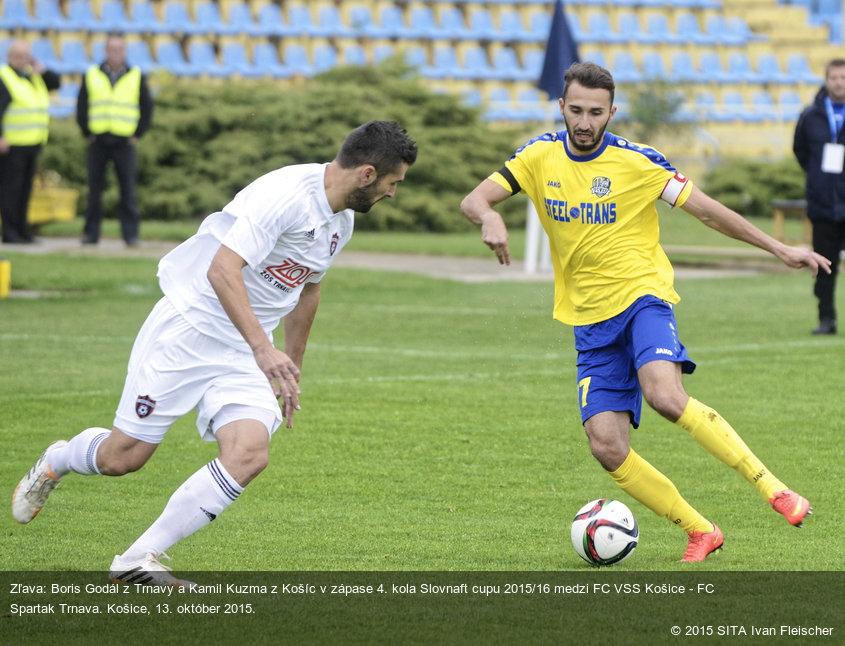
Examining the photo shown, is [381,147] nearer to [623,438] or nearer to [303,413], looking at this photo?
[623,438]

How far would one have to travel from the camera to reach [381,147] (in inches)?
191

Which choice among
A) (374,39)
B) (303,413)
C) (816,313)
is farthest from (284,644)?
(374,39)

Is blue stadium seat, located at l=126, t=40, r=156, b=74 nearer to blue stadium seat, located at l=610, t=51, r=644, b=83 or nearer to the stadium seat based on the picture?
the stadium seat

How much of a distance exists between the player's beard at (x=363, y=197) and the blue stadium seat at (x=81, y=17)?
85.5 feet

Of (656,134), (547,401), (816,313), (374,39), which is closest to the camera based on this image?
(547,401)

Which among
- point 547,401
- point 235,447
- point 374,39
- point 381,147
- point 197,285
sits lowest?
point 547,401

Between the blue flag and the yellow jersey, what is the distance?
1199cm

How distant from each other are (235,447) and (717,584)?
71.7 inches

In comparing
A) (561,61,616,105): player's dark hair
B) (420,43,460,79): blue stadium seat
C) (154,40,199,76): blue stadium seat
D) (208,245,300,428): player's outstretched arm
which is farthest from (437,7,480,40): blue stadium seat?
(208,245,300,428): player's outstretched arm

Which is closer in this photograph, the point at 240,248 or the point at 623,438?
the point at 240,248

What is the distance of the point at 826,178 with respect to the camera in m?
11.9

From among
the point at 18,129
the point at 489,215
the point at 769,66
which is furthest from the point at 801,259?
the point at 769,66

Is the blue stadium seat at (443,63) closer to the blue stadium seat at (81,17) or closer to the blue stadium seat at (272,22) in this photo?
the blue stadium seat at (272,22)

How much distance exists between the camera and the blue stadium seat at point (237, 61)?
2916 cm
